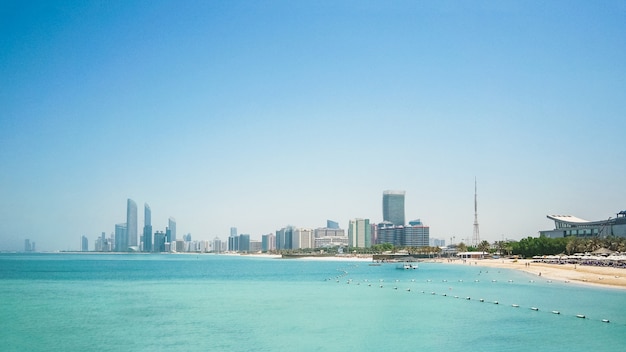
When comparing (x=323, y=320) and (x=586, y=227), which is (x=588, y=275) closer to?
(x=323, y=320)

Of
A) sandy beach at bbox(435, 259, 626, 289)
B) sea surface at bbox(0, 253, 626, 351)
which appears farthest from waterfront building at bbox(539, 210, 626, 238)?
sea surface at bbox(0, 253, 626, 351)

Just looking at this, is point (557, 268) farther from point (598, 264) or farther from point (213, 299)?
point (213, 299)

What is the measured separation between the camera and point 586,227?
17200 cm

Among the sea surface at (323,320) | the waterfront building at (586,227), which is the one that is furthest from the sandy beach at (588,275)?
the waterfront building at (586,227)

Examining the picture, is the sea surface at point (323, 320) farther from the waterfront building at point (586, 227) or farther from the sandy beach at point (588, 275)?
the waterfront building at point (586, 227)

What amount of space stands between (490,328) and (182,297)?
4253 cm

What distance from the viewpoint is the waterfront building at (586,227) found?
155438 mm

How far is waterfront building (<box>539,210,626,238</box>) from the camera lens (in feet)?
510

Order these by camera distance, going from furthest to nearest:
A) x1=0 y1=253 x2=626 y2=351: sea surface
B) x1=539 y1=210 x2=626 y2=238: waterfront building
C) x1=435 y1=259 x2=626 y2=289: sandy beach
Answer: x1=539 y1=210 x2=626 y2=238: waterfront building → x1=435 y1=259 x2=626 y2=289: sandy beach → x1=0 y1=253 x2=626 y2=351: sea surface

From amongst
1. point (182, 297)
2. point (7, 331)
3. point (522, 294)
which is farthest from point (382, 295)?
point (7, 331)

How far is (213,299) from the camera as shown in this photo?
227 feet

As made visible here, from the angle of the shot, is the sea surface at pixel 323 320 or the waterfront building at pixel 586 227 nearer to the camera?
the sea surface at pixel 323 320

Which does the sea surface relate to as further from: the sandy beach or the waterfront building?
the waterfront building

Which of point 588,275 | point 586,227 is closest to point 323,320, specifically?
point 588,275
